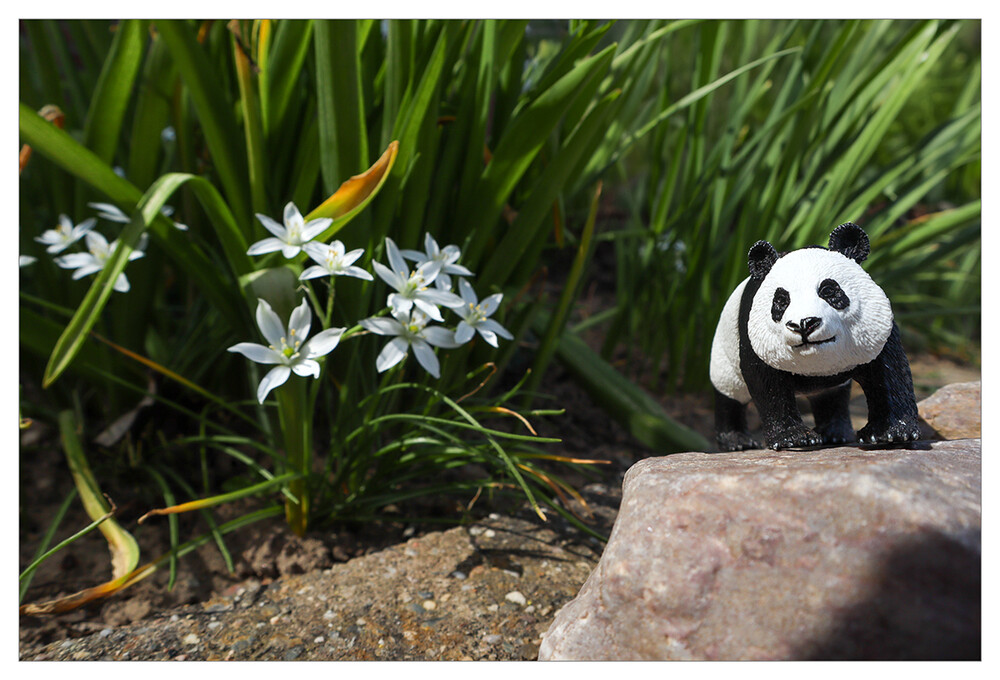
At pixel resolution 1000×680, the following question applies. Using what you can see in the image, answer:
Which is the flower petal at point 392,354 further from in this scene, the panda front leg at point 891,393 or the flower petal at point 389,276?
the panda front leg at point 891,393

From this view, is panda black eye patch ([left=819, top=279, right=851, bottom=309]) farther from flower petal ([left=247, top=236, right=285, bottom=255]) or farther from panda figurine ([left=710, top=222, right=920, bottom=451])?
flower petal ([left=247, top=236, right=285, bottom=255])

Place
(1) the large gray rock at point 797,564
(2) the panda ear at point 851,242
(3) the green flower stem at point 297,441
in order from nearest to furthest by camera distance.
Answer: (1) the large gray rock at point 797,564 < (2) the panda ear at point 851,242 < (3) the green flower stem at point 297,441

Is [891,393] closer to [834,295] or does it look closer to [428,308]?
[834,295]

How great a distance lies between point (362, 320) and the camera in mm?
800

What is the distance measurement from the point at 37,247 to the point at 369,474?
2.71ft

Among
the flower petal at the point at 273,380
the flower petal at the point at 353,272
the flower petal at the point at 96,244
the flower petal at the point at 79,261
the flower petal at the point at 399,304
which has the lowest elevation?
the flower petal at the point at 273,380

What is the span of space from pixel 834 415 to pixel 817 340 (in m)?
0.19

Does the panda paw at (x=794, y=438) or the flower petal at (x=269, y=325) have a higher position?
the flower petal at (x=269, y=325)

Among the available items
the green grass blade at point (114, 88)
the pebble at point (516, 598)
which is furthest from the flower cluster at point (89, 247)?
the pebble at point (516, 598)

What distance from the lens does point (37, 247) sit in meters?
1.25

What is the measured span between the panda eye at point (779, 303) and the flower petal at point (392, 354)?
1.47ft

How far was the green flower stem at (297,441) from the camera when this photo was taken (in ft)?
3.09

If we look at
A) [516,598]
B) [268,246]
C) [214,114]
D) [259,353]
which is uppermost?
[214,114]

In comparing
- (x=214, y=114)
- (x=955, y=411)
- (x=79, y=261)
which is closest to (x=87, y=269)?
(x=79, y=261)
